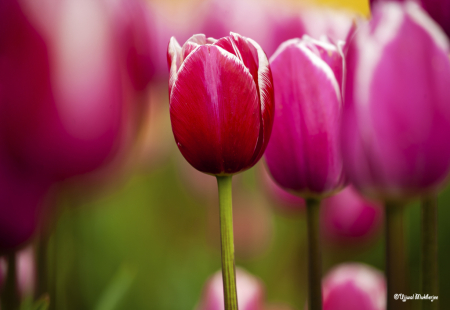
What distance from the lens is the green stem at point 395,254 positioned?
0.59ft

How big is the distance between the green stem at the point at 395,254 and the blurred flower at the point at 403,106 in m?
0.01

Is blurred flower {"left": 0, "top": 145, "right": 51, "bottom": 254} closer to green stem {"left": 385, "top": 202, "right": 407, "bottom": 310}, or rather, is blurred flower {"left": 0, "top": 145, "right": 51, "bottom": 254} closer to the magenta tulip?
the magenta tulip

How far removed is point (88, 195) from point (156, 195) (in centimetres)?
7

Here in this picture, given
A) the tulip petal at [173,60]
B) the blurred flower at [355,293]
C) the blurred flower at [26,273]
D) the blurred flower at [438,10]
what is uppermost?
the blurred flower at [438,10]

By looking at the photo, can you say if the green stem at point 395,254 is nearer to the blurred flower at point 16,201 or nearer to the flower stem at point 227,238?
the flower stem at point 227,238

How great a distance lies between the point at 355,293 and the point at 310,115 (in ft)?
0.47

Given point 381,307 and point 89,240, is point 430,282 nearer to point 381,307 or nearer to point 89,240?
point 381,307

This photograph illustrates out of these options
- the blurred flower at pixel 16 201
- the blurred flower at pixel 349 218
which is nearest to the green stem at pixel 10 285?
the blurred flower at pixel 16 201

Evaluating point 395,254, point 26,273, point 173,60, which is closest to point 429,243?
point 395,254

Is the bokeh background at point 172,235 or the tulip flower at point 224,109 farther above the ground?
the tulip flower at point 224,109

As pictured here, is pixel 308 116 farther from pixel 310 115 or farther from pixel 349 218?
pixel 349 218

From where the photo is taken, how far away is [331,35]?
0.24m

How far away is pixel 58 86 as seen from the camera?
0.22m

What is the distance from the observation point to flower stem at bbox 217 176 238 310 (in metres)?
0.18
